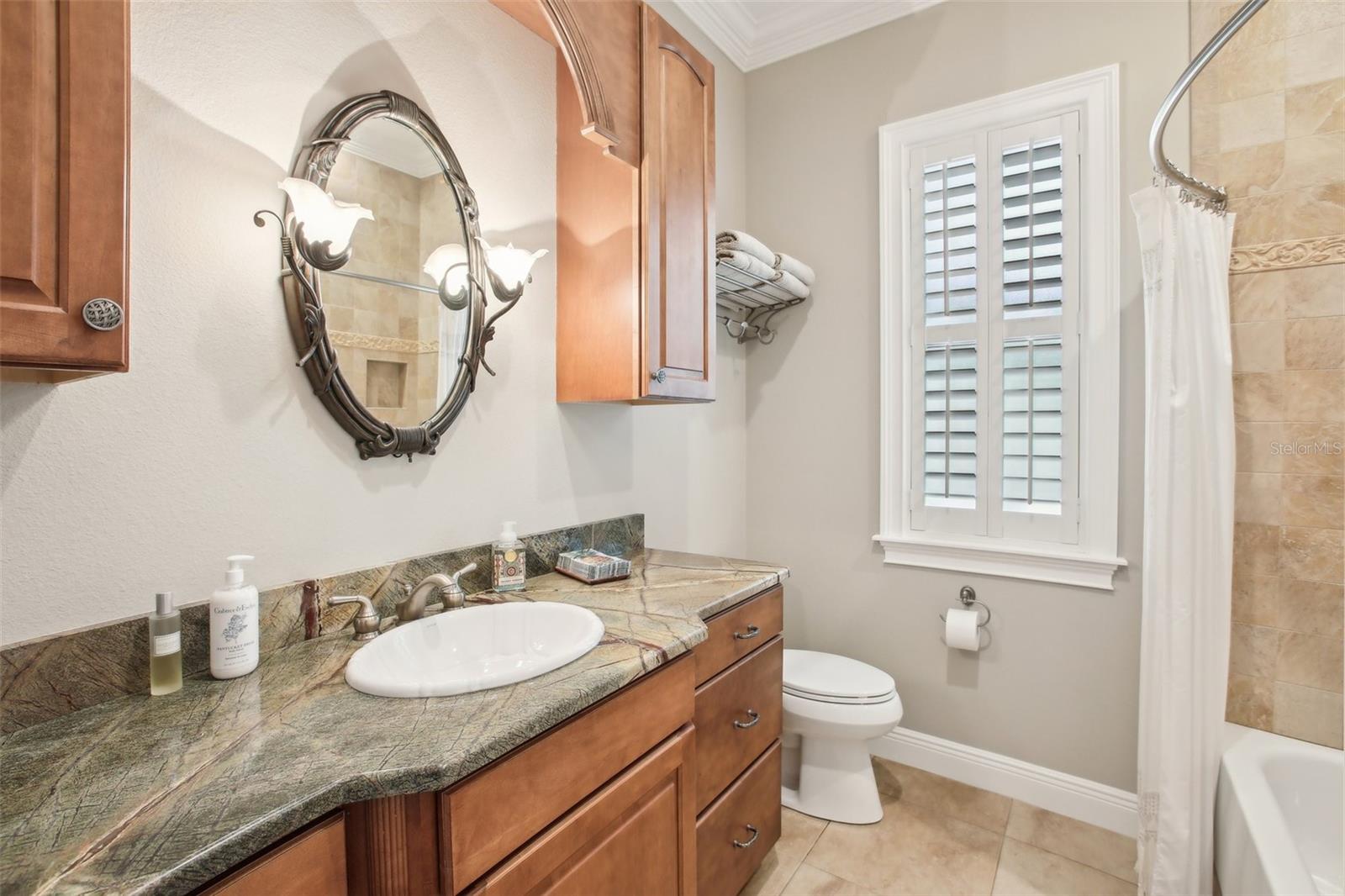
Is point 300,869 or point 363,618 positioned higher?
point 363,618

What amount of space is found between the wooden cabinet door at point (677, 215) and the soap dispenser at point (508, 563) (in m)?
0.51

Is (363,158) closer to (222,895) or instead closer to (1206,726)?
(222,895)

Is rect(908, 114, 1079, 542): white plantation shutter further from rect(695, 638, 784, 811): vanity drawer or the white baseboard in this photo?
rect(695, 638, 784, 811): vanity drawer

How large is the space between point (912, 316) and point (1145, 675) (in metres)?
1.34

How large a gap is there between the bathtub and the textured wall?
1864 mm

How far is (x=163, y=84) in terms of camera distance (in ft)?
3.40

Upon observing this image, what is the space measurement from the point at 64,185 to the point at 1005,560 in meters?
2.45

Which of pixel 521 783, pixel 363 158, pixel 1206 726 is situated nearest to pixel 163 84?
pixel 363 158

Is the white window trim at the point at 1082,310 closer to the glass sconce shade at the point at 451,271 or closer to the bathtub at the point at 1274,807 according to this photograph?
the bathtub at the point at 1274,807

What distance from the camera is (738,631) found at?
1566mm

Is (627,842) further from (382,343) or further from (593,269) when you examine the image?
(593,269)

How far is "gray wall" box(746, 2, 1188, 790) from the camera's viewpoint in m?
1.98

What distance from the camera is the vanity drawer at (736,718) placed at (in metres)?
1.46

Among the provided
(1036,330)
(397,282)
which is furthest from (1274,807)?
(397,282)
